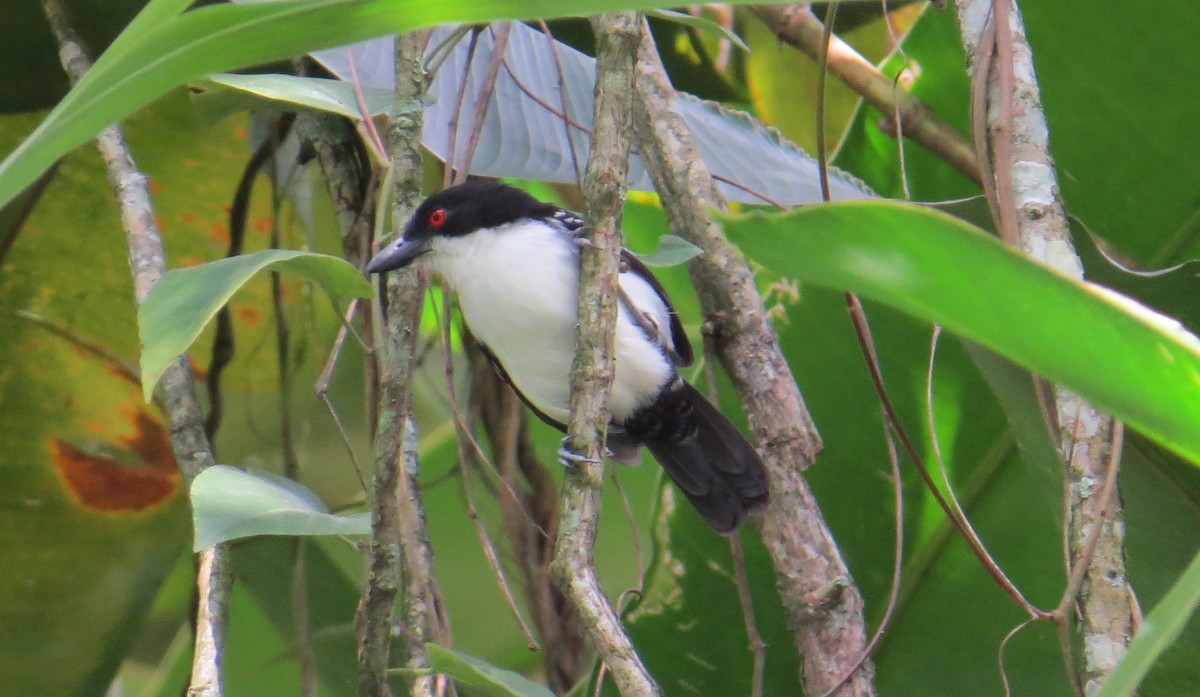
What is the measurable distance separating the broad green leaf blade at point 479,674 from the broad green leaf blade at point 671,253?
0.60 meters

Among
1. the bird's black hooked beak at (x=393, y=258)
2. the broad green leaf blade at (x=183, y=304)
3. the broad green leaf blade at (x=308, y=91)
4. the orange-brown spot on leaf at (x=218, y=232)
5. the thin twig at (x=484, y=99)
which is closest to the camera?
the broad green leaf blade at (x=183, y=304)

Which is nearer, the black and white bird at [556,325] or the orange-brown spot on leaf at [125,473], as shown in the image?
the black and white bird at [556,325]

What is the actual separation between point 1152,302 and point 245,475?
1.60 meters

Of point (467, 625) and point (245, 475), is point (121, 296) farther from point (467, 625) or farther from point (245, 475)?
point (245, 475)

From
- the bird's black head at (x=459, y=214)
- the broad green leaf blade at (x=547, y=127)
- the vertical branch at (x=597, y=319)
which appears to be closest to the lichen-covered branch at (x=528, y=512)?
the bird's black head at (x=459, y=214)

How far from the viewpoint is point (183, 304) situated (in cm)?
126

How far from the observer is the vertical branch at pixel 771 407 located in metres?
1.88

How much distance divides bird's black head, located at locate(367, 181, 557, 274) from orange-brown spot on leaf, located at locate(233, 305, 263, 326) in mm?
1019

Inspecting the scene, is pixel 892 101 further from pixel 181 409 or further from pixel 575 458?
pixel 181 409

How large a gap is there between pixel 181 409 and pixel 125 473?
125 centimetres

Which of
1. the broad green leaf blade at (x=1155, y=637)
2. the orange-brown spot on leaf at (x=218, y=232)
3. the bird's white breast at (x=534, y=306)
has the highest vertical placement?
the broad green leaf blade at (x=1155, y=637)

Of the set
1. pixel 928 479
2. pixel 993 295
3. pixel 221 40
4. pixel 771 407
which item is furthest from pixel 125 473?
pixel 993 295

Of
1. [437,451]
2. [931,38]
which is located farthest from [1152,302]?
[437,451]

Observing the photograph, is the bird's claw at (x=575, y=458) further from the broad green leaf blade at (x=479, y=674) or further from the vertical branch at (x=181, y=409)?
the vertical branch at (x=181, y=409)
